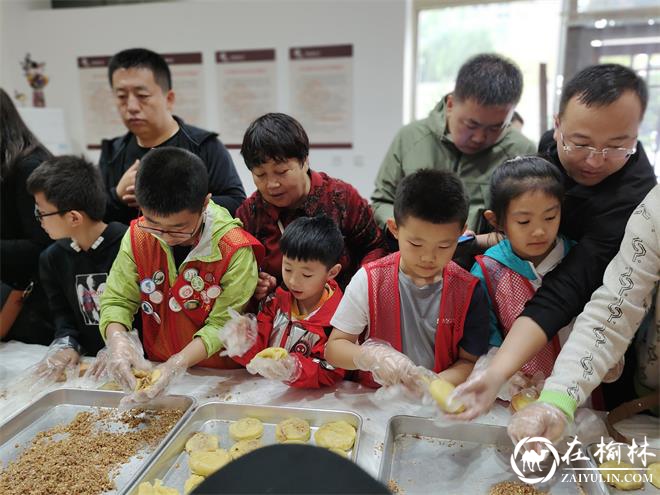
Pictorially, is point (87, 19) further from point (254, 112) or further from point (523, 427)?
point (523, 427)

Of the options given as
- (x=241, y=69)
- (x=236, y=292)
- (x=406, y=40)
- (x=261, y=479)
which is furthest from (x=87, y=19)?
(x=261, y=479)

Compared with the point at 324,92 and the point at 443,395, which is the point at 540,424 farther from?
the point at 324,92

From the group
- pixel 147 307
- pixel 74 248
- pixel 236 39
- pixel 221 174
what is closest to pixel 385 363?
pixel 147 307

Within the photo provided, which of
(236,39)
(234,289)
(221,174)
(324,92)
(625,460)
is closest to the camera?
(625,460)

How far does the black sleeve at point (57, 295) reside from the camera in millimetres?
1743

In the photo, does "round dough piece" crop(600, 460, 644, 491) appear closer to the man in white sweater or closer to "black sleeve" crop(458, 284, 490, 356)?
the man in white sweater

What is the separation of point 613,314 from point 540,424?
338 millimetres

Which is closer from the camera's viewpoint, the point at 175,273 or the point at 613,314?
the point at 613,314

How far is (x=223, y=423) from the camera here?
4.45 ft

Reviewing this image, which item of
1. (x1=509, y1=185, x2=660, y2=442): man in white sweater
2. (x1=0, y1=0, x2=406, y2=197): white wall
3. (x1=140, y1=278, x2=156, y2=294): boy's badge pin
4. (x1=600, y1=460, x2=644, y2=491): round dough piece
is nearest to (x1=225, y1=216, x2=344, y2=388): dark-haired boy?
(x1=140, y1=278, x2=156, y2=294): boy's badge pin

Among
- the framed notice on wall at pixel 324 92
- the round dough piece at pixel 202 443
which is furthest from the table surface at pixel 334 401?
the framed notice on wall at pixel 324 92

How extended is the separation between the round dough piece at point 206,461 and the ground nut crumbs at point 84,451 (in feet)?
0.55

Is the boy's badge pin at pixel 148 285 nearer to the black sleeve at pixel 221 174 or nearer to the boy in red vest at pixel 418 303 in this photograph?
the black sleeve at pixel 221 174

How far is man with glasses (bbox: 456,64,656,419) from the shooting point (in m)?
1.16
